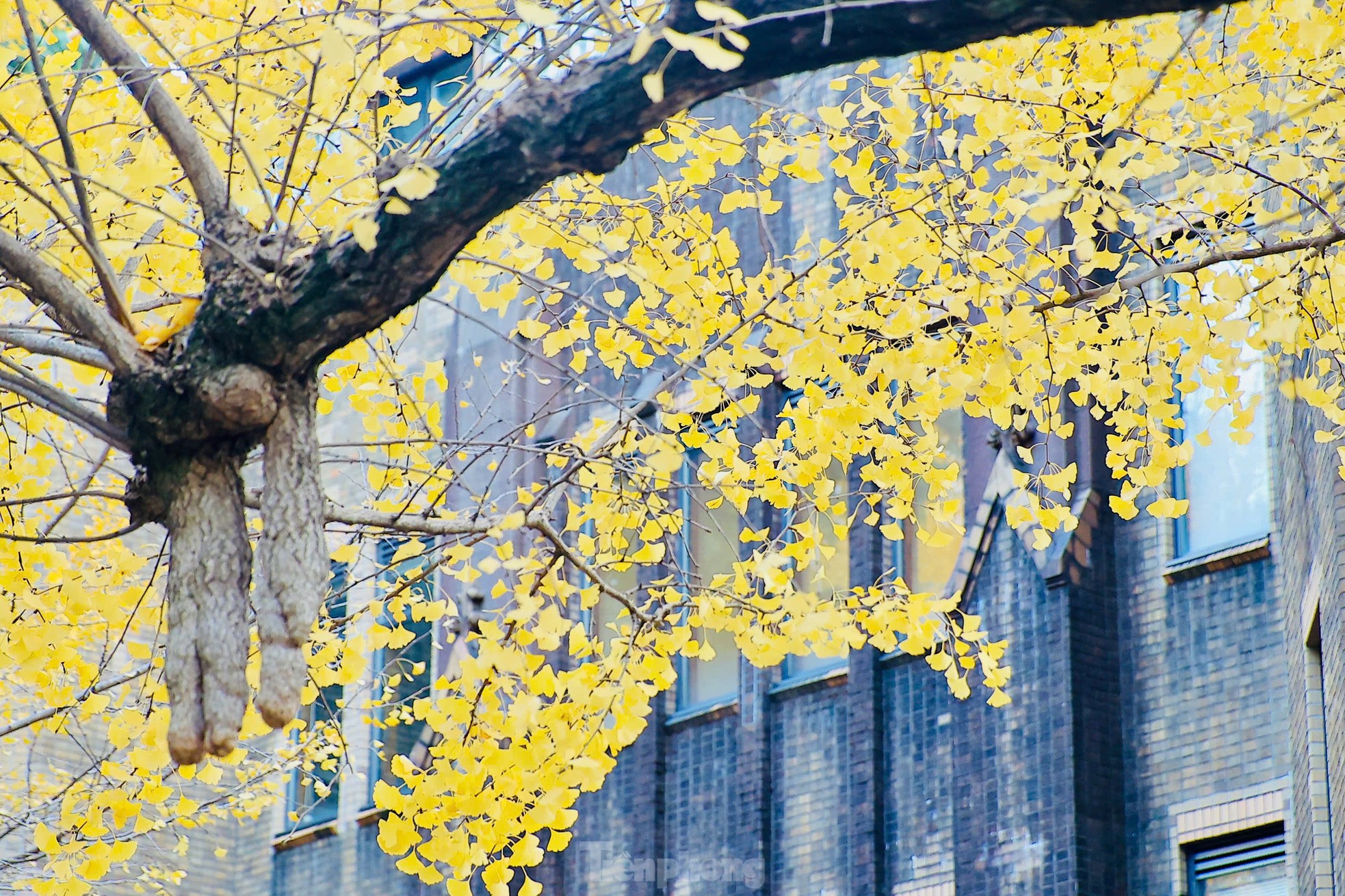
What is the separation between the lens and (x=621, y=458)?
928cm

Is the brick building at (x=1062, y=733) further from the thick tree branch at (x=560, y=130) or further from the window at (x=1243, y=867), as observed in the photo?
the thick tree branch at (x=560, y=130)

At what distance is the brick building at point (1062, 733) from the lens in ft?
40.0

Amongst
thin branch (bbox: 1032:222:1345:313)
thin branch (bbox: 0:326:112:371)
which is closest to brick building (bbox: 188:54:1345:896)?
thin branch (bbox: 1032:222:1345:313)

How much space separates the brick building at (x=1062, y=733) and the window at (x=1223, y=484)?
0.02 metres

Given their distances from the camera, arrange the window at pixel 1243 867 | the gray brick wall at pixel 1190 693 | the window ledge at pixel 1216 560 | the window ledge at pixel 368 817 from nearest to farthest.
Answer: the window at pixel 1243 867
the gray brick wall at pixel 1190 693
the window ledge at pixel 1216 560
the window ledge at pixel 368 817

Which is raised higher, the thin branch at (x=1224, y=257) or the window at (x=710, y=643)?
the window at (x=710, y=643)

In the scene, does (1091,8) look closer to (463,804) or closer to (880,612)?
(880,612)

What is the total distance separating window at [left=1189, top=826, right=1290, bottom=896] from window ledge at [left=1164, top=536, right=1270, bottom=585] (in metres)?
1.80

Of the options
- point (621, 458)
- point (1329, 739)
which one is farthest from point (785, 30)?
point (1329, 739)

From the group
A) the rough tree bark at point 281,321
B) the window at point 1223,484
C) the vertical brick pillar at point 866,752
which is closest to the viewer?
the rough tree bark at point 281,321

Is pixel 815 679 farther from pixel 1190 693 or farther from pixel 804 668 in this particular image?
pixel 1190 693

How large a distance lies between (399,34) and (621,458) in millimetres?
2345

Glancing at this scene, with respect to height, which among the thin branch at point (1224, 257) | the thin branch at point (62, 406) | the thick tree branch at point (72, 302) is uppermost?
the thin branch at point (1224, 257)

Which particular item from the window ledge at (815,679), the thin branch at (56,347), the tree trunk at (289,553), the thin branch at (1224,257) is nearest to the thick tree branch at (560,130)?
the tree trunk at (289,553)
